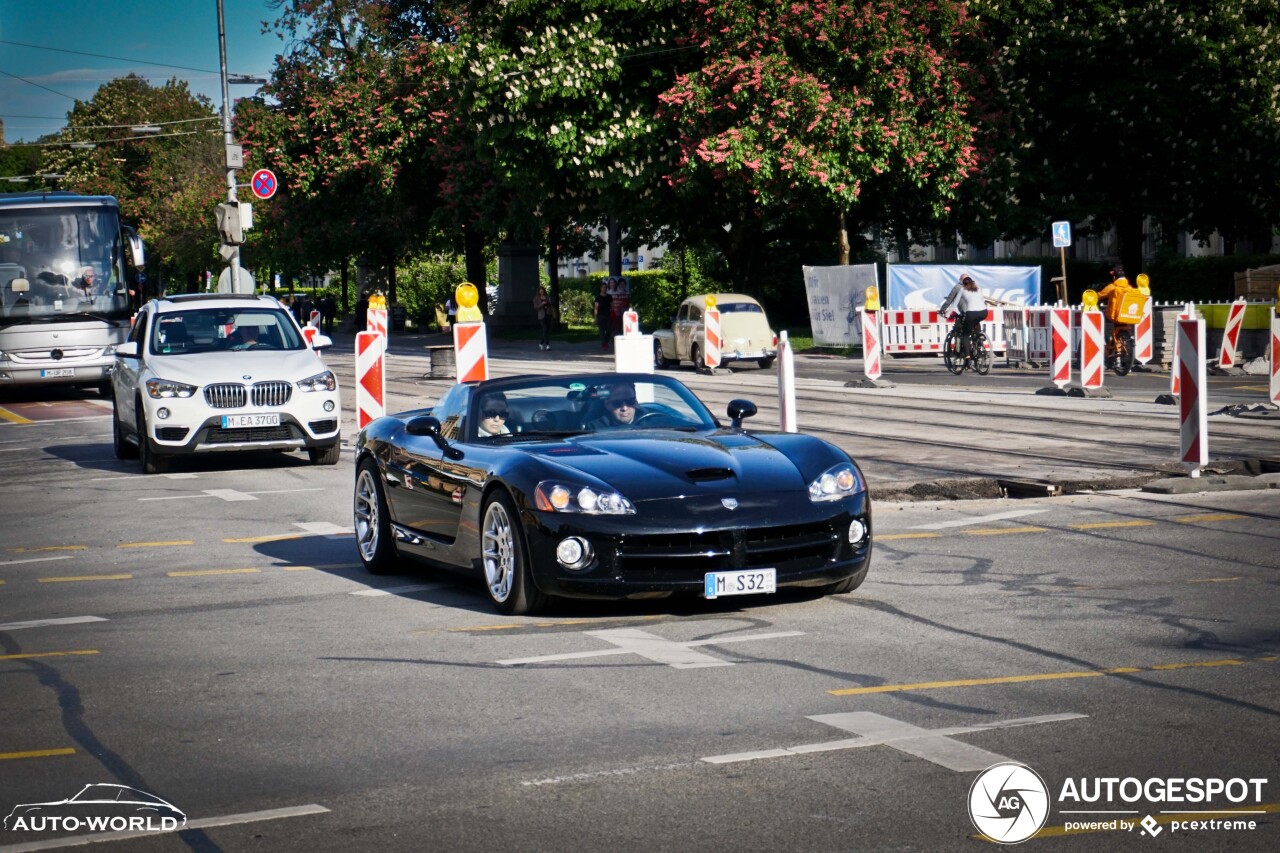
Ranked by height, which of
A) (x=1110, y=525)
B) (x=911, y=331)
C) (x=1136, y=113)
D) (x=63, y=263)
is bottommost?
(x=1110, y=525)

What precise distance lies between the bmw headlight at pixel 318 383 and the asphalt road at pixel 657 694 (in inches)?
195

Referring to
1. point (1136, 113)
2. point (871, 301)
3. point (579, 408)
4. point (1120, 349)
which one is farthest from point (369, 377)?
point (1136, 113)

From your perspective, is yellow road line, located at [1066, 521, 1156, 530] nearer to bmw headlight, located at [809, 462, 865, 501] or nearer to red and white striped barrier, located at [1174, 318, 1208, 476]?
red and white striped barrier, located at [1174, 318, 1208, 476]

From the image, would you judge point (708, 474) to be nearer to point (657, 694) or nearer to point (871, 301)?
point (657, 694)

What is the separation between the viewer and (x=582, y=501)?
832cm

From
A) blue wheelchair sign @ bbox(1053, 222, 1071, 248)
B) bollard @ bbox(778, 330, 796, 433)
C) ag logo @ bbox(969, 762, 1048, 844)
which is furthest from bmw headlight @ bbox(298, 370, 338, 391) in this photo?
blue wheelchair sign @ bbox(1053, 222, 1071, 248)

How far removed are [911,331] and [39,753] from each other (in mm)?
30228

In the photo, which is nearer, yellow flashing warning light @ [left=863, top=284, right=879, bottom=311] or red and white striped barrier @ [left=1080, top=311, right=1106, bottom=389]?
red and white striped barrier @ [left=1080, top=311, right=1106, bottom=389]

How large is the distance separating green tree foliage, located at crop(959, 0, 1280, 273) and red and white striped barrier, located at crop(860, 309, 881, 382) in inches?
548

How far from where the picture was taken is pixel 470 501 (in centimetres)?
916

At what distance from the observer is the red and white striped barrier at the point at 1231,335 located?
28.6 meters

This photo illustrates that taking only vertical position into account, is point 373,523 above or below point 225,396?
below

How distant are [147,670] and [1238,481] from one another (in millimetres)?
8737

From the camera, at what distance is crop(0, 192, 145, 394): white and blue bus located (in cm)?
2875
